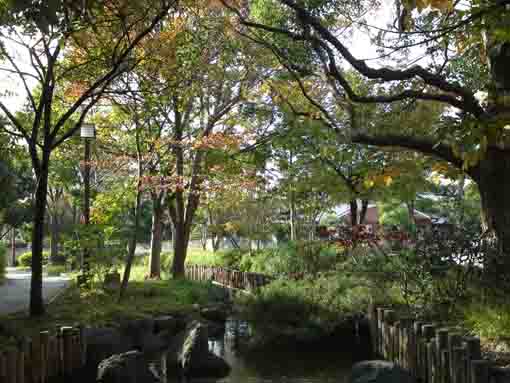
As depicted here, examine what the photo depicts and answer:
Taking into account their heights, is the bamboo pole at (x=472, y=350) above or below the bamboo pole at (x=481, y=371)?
above

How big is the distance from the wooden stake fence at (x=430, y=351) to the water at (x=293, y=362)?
730 millimetres

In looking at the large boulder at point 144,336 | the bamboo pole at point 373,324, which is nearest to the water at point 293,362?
the bamboo pole at point 373,324

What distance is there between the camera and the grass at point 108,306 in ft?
28.2

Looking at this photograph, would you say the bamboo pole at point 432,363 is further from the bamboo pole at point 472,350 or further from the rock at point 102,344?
the rock at point 102,344

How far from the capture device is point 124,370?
732cm

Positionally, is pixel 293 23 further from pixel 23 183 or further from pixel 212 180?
pixel 23 183

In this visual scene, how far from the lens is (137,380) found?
7402 mm

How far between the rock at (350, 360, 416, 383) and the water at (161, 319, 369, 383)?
1.10m

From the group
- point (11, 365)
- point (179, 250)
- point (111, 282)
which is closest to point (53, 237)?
point (179, 250)

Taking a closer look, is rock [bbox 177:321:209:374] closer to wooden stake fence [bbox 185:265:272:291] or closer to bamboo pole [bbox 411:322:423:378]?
bamboo pole [bbox 411:322:423:378]

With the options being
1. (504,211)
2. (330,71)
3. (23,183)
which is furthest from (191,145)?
(23,183)

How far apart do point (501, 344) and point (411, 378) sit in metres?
1.23

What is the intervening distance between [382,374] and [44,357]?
14.9 ft

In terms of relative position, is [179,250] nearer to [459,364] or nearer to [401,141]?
[401,141]
